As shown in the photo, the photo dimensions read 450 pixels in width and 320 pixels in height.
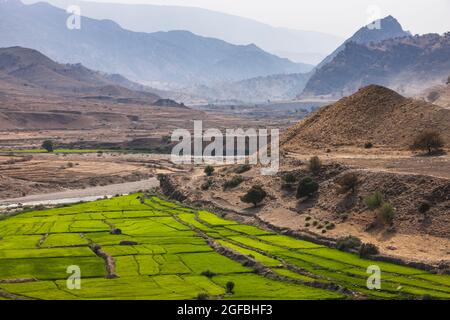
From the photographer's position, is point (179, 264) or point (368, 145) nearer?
point (179, 264)

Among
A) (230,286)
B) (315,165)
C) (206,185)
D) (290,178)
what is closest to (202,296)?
(230,286)

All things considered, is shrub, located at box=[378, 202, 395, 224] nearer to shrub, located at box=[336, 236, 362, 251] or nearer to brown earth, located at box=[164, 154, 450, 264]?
brown earth, located at box=[164, 154, 450, 264]

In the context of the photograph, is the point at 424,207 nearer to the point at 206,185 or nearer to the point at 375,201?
the point at 375,201

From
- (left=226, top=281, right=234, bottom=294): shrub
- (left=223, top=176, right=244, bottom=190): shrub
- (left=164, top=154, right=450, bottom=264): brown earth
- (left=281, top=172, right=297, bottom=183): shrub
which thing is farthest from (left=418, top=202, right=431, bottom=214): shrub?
(left=223, top=176, right=244, bottom=190): shrub

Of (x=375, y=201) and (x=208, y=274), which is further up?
(x=375, y=201)

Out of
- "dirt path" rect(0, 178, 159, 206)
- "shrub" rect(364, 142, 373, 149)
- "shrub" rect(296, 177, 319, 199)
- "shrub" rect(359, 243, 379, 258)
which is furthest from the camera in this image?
"dirt path" rect(0, 178, 159, 206)
